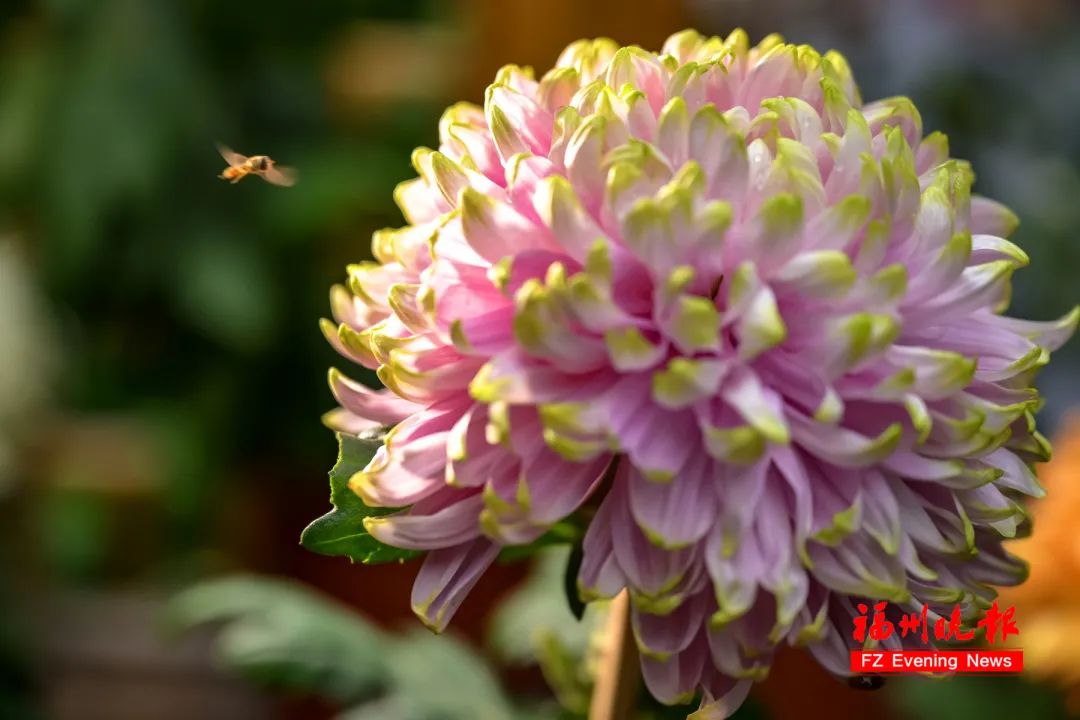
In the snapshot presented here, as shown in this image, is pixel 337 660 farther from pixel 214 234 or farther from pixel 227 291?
pixel 214 234

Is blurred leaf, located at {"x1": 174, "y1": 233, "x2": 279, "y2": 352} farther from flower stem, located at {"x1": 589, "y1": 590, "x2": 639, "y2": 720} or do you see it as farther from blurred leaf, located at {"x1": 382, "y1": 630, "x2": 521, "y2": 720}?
flower stem, located at {"x1": 589, "y1": 590, "x2": 639, "y2": 720}

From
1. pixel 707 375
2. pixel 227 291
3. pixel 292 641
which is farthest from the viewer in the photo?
pixel 227 291

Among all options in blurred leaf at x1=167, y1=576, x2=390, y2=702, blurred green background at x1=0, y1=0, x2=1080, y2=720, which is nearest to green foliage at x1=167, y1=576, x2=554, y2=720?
blurred leaf at x1=167, y1=576, x2=390, y2=702

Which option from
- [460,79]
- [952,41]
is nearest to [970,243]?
[952,41]

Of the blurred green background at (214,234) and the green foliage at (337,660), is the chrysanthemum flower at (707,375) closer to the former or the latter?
the green foliage at (337,660)

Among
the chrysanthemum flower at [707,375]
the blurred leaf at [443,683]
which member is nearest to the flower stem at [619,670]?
the chrysanthemum flower at [707,375]

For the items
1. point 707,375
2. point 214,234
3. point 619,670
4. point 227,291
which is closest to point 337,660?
point 619,670

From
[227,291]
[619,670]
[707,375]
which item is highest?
[707,375]
